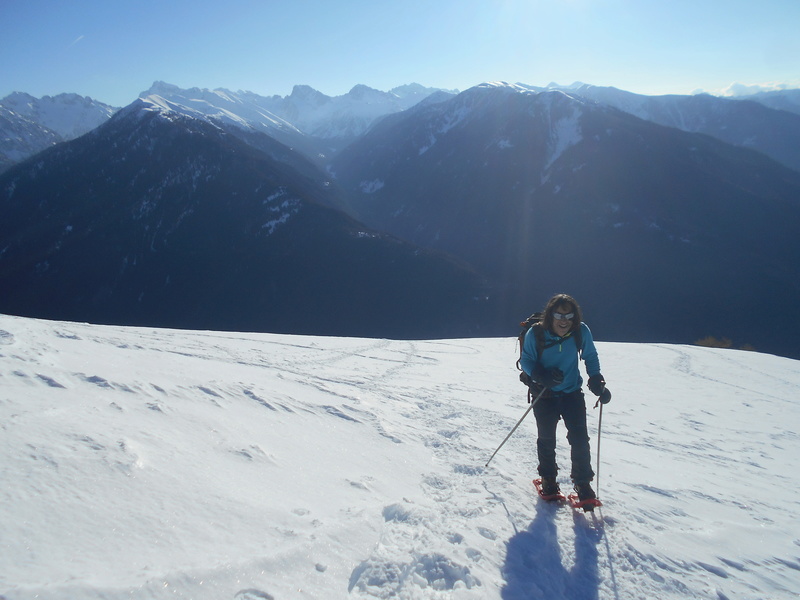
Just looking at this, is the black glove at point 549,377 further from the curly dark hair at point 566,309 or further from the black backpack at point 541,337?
the curly dark hair at point 566,309

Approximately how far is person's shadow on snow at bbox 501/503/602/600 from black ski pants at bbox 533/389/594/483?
0.58 meters

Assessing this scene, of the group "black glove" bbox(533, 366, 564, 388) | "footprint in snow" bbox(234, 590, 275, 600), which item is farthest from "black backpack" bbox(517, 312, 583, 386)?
"footprint in snow" bbox(234, 590, 275, 600)

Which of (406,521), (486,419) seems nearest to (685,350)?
(486,419)

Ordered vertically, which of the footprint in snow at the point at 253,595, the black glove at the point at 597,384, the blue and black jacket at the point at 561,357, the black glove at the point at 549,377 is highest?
the blue and black jacket at the point at 561,357

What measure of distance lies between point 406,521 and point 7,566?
113 inches

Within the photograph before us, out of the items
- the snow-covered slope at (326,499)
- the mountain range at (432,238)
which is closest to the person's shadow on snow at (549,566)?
the snow-covered slope at (326,499)

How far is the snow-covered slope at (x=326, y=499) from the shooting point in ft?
9.68

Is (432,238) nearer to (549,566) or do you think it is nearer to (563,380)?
(563,380)

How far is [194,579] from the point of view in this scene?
2.73m

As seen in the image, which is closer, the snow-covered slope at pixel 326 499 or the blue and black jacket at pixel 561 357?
the snow-covered slope at pixel 326 499

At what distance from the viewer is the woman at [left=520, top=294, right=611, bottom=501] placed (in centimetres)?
475

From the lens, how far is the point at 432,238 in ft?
535

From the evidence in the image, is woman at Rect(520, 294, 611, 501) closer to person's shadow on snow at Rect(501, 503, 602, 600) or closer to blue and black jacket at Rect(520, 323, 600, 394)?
blue and black jacket at Rect(520, 323, 600, 394)

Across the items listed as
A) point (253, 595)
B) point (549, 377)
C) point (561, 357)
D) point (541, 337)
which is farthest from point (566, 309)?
point (253, 595)
